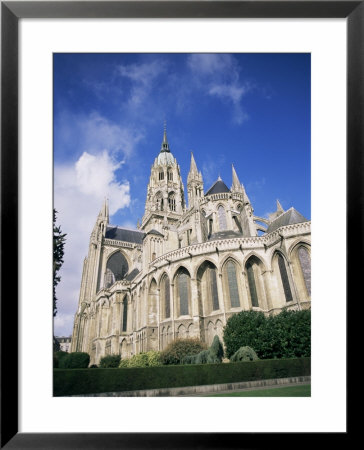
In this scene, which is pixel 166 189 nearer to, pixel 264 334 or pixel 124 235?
pixel 124 235

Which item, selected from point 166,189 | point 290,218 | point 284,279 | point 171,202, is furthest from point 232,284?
point 166,189

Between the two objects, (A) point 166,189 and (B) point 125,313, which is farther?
(A) point 166,189

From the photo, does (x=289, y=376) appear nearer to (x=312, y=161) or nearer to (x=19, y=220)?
(x=312, y=161)

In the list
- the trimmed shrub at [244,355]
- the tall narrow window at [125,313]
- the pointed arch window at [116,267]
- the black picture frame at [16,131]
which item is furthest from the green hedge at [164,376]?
the pointed arch window at [116,267]

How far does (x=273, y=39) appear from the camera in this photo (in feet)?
27.7

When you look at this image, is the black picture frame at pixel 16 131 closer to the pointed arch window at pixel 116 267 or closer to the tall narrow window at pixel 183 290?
the tall narrow window at pixel 183 290

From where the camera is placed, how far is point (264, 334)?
1927cm

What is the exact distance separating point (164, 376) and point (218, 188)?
2848 cm

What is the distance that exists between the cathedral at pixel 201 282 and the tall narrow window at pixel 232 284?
8 centimetres

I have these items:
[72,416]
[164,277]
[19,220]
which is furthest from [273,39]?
[164,277]

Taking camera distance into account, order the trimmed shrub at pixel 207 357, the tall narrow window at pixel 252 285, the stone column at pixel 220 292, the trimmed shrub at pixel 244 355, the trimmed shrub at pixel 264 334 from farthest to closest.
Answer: the stone column at pixel 220 292
the tall narrow window at pixel 252 285
the trimmed shrub at pixel 207 357
the trimmed shrub at pixel 264 334
the trimmed shrub at pixel 244 355

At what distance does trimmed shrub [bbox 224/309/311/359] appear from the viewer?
58.1 feet

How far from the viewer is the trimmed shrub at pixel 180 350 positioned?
64.4 feet

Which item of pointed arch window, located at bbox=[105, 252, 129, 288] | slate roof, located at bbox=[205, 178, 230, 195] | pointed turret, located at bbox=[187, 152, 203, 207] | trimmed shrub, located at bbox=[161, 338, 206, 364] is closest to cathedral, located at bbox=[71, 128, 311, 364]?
slate roof, located at bbox=[205, 178, 230, 195]
